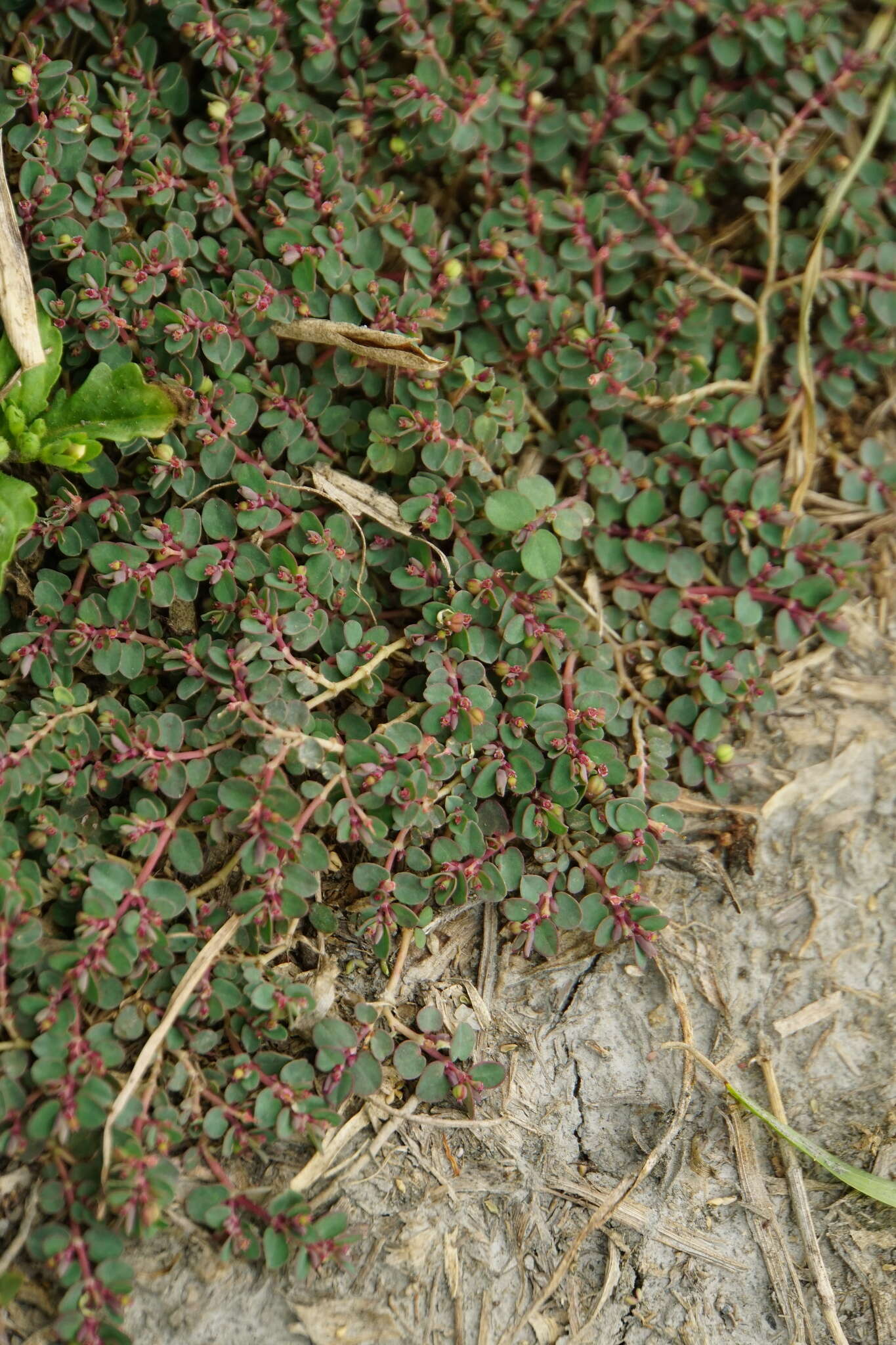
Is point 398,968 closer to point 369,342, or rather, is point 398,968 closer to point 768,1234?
point 768,1234

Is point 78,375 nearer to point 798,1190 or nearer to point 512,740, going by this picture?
point 512,740

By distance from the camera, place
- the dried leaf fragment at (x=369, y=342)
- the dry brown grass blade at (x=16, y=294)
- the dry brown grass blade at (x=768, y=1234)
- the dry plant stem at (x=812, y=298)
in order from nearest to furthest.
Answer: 1. the dry brown grass blade at (x=768, y=1234)
2. the dry brown grass blade at (x=16, y=294)
3. the dried leaf fragment at (x=369, y=342)
4. the dry plant stem at (x=812, y=298)

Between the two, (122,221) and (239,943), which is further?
(122,221)

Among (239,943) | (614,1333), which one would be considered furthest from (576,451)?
(614,1333)

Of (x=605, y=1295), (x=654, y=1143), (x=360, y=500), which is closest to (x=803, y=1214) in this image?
(x=654, y=1143)

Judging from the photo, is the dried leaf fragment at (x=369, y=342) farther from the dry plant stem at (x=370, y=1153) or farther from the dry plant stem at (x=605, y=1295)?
the dry plant stem at (x=605, y=1295)

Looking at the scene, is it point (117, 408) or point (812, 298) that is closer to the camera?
point (117, 408)

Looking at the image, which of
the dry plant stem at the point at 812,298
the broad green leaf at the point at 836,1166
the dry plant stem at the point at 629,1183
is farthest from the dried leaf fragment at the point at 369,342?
the broad green leaf at the point at 836,1166
